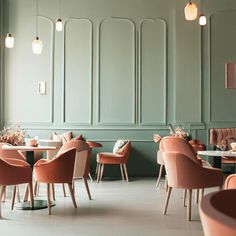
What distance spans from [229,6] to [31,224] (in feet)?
21.7

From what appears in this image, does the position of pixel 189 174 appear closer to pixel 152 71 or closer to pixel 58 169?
pixel 58 169

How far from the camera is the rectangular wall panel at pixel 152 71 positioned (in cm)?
895

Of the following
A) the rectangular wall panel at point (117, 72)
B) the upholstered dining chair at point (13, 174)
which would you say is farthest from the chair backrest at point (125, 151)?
the upholstered dining chair at point (13, 174)

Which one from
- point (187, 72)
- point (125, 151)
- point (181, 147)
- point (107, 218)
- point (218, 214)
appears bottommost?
point (107, 218)

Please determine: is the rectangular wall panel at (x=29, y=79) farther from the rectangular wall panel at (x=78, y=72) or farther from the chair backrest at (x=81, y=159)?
the chair backrest at (x=81, y=159)

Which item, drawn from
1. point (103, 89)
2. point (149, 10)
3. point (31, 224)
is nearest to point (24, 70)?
point (103, 89)

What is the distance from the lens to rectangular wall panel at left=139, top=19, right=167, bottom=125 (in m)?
8.95

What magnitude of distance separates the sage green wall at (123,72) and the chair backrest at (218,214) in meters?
7.84

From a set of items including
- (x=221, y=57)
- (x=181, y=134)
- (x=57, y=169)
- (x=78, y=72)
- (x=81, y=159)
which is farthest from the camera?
(x=78, y=72)

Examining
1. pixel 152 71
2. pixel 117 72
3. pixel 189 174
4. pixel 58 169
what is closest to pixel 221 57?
pixel 152 71

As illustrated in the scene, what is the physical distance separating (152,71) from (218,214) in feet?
27.1

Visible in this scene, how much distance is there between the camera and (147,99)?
8.98 metres

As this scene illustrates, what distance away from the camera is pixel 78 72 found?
912cm

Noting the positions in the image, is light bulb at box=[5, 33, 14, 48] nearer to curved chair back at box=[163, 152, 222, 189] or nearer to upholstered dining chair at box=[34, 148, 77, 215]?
upholstered dining chair at box=[34, 148, 77, 215]
